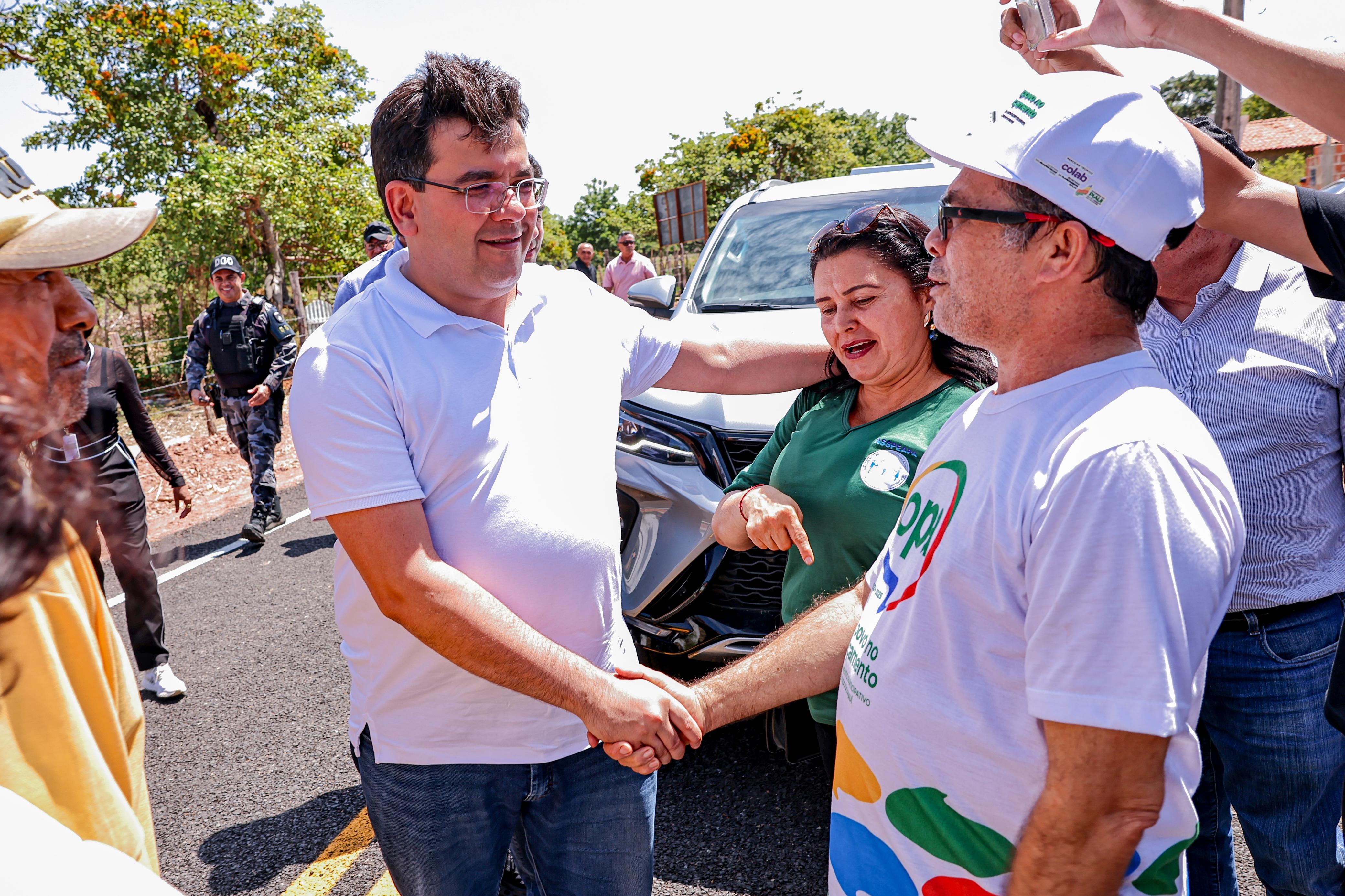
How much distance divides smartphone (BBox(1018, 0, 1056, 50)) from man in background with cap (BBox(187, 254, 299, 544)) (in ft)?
22.1

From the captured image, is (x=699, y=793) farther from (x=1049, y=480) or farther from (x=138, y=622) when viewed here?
(x=138, y=622)

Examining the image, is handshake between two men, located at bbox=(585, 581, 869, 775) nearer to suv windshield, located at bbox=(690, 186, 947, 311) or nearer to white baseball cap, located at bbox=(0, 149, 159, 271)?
white baseball cap, located at bbox=(0, 149, 159, 271)

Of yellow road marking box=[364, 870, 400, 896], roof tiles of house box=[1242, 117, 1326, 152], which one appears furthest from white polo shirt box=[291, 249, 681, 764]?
roof tiles of house box=[1242, 117, 1326, 152]

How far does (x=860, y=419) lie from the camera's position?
210 cm

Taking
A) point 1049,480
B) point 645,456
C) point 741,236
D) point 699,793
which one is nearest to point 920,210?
point 741,236

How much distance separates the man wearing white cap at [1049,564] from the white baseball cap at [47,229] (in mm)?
1337

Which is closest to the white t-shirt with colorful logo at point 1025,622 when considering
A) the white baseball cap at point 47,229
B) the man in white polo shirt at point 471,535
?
the man in white polo shirt at point 471,535

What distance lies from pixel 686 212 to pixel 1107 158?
14.6 metres

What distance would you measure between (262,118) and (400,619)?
20.9m

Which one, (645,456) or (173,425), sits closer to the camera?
(645,456)

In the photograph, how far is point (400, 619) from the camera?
1647 millimetres

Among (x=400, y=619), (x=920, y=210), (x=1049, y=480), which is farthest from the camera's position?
(x=920, y=210)

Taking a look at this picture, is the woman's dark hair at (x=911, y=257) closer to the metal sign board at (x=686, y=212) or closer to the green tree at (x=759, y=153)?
the metal sign board at (x=686, y=212)

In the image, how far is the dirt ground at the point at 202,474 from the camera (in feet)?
27.0
